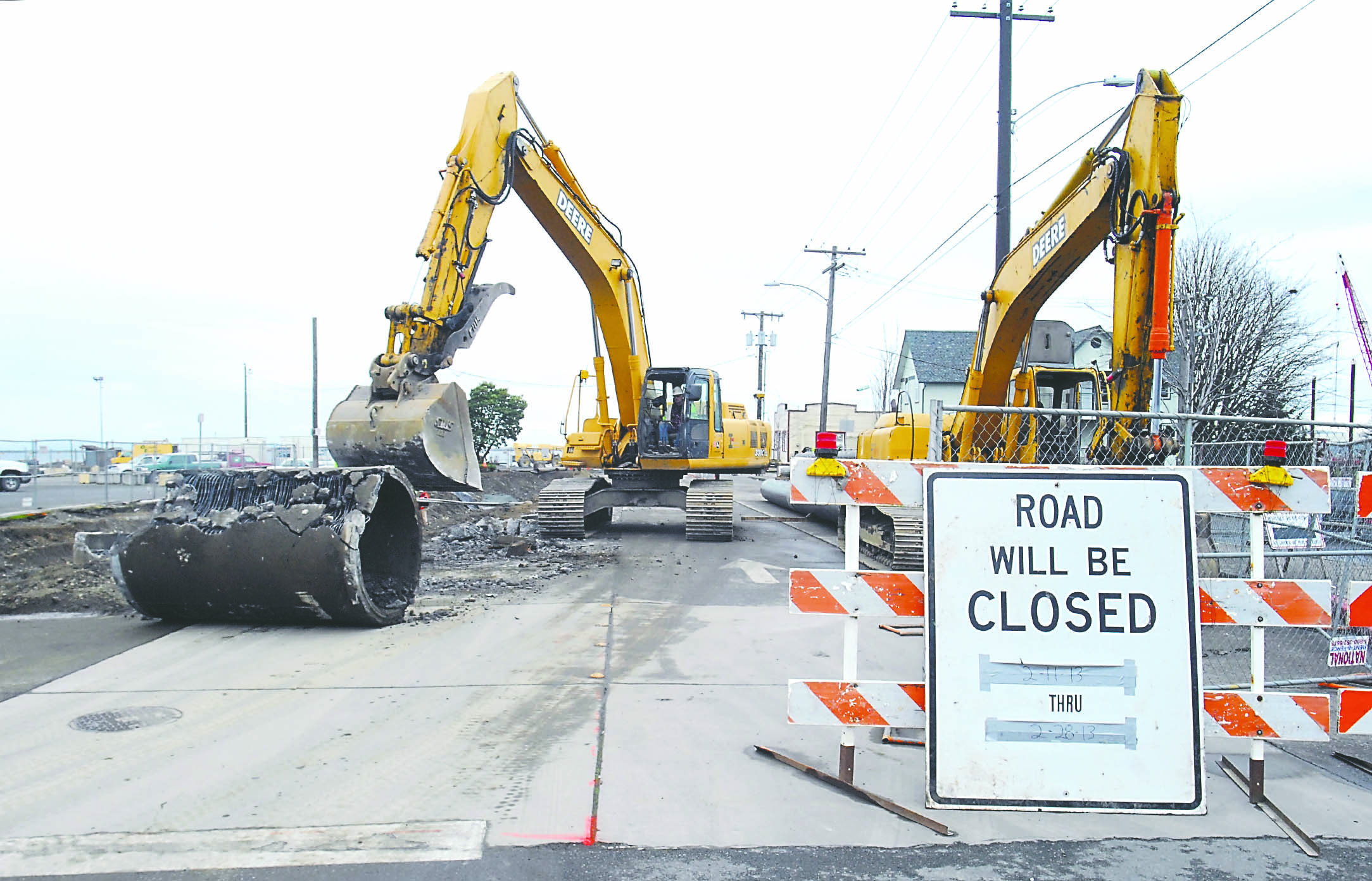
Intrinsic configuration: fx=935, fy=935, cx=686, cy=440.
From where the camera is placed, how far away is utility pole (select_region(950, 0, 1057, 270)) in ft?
53.8

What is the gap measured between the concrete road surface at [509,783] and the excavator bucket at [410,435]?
2543 millimetres

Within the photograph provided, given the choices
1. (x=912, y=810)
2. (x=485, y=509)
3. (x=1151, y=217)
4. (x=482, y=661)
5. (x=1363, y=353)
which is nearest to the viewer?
(x=912, y=810)

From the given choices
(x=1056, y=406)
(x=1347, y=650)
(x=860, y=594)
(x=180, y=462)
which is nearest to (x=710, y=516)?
(x=1056, y=406)

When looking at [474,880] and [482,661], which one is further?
[482,661]

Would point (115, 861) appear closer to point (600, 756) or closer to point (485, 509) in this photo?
point (600, 756)

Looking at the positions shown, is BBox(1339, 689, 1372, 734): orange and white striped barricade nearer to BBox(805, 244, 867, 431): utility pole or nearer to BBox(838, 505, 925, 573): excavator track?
BBox(838, 505, 925, 573): excavator track

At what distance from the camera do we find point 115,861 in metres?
3.57

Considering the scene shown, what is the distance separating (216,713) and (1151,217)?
806cm

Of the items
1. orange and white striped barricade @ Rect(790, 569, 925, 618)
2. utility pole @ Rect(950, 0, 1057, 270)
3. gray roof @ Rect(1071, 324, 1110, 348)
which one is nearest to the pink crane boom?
gray roof @ Rect(1071, 324, 1110, 348)

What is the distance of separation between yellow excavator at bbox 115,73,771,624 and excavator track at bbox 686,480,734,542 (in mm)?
34

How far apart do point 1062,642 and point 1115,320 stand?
536 cm

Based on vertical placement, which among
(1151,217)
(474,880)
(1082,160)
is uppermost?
(1082,160)

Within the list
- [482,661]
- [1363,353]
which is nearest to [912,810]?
[482,661]

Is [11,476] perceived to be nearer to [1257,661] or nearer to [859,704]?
[859,704]
